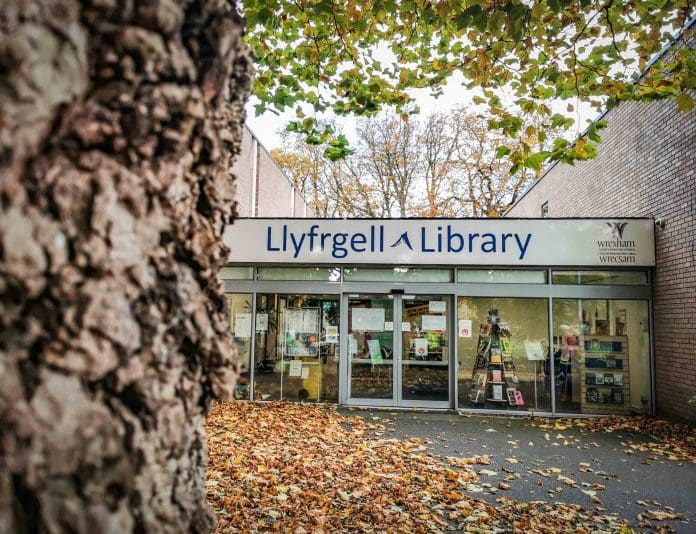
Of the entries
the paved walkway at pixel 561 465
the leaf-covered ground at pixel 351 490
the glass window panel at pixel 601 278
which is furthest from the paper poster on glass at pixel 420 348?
the glass window panel at pixel 601 278

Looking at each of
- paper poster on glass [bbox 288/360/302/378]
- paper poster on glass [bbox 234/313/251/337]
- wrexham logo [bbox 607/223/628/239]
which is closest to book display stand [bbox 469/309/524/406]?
wrexham logo [bbox 607/223/628/239]

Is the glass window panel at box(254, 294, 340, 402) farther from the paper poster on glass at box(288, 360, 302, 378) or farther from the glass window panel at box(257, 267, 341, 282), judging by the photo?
the glass window panel at box(257, 267, 341, 282)

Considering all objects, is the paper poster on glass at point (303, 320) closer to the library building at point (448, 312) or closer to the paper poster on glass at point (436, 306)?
the library building at point (448, 312)

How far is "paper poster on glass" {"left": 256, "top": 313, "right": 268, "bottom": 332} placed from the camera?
1008 cm

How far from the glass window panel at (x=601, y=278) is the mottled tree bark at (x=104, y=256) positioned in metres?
9.64

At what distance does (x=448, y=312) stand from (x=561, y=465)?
3.97m

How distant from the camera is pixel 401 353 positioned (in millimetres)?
9805

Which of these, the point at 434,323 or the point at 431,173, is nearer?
the point at 434,323

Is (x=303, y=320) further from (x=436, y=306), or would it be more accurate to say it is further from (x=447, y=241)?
(x=447, y=241)

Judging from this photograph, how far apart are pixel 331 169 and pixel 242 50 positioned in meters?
28.6

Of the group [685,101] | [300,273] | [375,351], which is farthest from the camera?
[300,273]

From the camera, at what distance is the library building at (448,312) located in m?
9.32

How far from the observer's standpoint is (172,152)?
2.92 feet

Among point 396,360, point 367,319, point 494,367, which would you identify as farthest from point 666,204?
point 367,319
